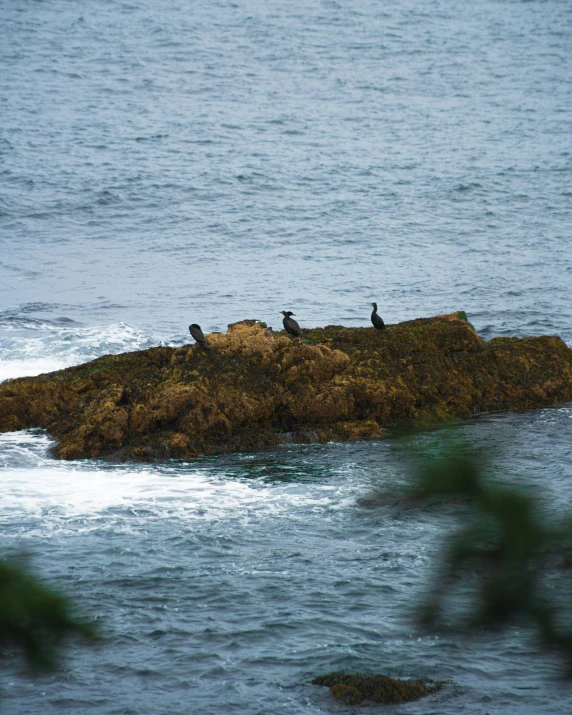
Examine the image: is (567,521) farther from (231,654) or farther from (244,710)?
(231,654)

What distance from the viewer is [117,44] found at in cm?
6506

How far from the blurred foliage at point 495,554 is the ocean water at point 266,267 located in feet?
0.61

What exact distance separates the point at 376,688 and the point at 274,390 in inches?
304

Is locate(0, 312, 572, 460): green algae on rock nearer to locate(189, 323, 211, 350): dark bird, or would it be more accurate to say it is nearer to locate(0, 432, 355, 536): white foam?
locate(189, 323, 211, 350): dark bird

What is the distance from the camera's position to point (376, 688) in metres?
8.10

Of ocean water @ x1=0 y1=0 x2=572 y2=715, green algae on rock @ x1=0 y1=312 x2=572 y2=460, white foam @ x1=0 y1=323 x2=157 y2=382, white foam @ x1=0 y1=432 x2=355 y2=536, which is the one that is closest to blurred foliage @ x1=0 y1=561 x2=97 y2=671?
ocean water @ x1=0 y1=0 x2=572 y2=715

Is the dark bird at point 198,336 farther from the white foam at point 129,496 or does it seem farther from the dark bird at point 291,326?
the white foam at point 129,496

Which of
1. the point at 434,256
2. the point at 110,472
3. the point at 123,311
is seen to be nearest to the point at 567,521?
the point at 110,472

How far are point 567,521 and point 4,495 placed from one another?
10.7 metres

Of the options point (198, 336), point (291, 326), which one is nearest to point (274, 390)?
point (198, 336)

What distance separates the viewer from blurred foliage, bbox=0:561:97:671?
3.19 meters

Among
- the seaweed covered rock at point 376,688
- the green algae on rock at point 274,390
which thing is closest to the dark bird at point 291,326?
the green algae on rock at point 274,390

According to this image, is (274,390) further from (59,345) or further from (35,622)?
(35,622)

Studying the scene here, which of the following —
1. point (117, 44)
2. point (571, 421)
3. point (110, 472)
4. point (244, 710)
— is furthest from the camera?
point (117, 44)
